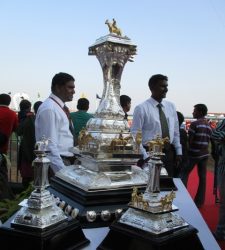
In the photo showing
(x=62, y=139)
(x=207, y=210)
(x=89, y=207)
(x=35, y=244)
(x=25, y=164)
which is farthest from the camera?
(x=207, y=210)

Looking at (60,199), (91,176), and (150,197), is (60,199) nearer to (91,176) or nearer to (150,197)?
(91,176)

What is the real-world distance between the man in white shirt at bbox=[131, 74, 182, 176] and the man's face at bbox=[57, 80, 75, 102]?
623 mm

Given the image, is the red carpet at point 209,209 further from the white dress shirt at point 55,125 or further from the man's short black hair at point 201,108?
the white dress shirt at point 55,125

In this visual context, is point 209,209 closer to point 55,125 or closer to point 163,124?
point 163,124

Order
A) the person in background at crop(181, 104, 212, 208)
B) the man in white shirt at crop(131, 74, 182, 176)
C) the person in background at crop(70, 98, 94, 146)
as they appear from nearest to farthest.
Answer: the man in white shirt at crop(131, 74, 182, 176) → the person in background at crop(70, 98, 94, 146) → the person in background at crop(181, 104, 212, 208)

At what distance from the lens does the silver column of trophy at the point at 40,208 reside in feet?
2.53

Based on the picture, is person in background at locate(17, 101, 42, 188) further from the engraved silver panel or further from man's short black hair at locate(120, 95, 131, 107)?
the engraved silver panel

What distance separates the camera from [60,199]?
1.07 m

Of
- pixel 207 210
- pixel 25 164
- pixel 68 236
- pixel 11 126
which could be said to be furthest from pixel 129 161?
pixel 207 210

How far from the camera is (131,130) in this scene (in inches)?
88.6

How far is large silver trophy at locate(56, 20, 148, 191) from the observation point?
3.47 ft

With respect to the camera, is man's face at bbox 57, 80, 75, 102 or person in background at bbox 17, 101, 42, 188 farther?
person in background at bbox 17, 101, 42, 188

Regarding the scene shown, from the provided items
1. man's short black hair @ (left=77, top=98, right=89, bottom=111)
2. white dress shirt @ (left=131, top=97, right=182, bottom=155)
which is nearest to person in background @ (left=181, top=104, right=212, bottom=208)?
man's short black hair @ (left=77, top=98, right=89, bottom=111)

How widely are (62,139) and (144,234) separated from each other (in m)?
1.25
